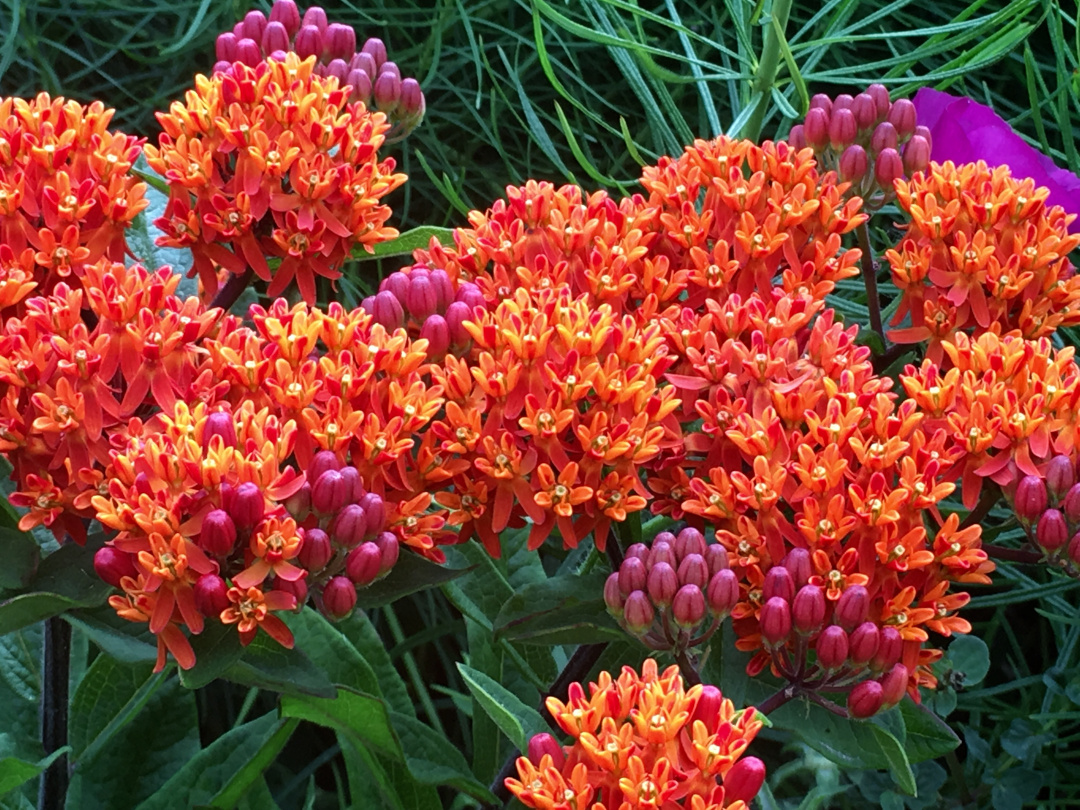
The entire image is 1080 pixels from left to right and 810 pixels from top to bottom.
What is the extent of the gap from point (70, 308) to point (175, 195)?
0.13 m

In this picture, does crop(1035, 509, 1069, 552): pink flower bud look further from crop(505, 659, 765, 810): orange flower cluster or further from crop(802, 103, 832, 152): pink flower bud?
crop(802, 103, 832, 152): pink flower bud

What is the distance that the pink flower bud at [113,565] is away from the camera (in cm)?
58

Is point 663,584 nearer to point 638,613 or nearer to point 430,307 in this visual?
point 638,613

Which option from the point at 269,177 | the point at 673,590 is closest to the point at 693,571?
the point at 673,590

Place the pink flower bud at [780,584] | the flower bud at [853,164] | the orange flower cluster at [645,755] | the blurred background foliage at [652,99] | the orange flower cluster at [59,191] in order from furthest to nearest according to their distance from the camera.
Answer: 1. the blurred background foliage at [652,99]
2. the flower bud at [853,164]
3. the orange flower cluster at [59,191]
4. the pink flower bud at [780,584]
5. the orange flower cluster at [645,755]

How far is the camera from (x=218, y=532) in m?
0.57

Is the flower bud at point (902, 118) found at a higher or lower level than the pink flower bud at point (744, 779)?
higher

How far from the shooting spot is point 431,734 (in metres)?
0.72

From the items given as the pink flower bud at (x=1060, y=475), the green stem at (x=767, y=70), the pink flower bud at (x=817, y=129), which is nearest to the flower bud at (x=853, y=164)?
the pink flower bud at (x=817, y=129)

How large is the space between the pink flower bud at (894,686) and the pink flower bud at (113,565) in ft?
1.19

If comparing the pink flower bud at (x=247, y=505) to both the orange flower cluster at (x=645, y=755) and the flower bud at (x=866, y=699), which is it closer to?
the orange flower cluster at (x=645, y=755)

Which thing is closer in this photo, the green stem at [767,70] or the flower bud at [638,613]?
the flower bud at [638,613]

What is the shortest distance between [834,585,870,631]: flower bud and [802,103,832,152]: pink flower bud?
40 centimetres

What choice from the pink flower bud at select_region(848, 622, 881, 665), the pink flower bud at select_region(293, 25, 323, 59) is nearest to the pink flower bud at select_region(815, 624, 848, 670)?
the pink flower bud at select_region(848, 622, 881, 665)
